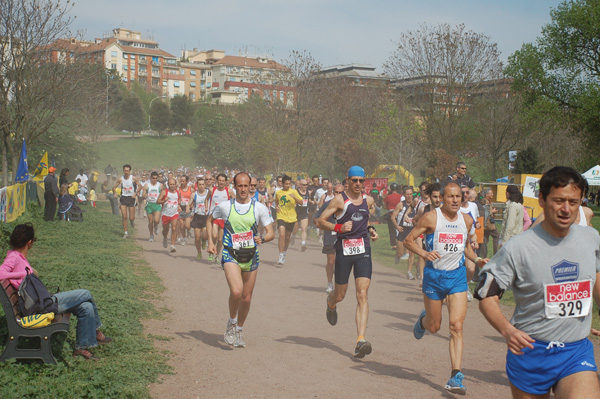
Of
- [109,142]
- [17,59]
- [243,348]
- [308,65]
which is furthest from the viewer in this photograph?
[109,142]

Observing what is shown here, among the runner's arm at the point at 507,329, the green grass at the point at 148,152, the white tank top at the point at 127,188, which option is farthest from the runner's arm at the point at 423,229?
the green grass at the point at 148,152

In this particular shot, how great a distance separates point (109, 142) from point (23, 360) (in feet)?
299

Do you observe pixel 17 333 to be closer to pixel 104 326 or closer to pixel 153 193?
pixel 104 326

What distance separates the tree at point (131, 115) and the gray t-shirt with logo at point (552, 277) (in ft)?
335

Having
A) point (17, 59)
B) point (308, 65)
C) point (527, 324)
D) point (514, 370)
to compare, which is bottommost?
point (514, 370)

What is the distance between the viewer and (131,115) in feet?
340

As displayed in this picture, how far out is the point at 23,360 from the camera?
265 inches

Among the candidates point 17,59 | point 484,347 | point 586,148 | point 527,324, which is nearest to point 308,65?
point 586,148

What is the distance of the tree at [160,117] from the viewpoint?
103500mm

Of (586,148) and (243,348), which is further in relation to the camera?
(586,148)

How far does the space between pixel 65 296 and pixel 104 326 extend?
4.35 feet

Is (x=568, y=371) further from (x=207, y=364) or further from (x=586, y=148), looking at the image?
(x=586, y=148)

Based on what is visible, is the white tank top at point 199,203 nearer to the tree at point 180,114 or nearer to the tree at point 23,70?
the tree at point 23,70

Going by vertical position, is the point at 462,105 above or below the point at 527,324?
above
